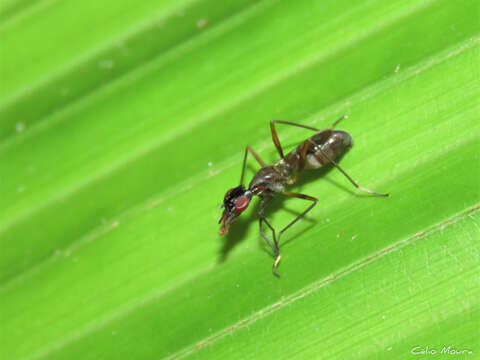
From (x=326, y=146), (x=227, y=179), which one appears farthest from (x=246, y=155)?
(x=326, y=146)

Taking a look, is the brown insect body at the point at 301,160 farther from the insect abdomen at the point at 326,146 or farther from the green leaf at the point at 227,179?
the green leaf at the point at 227,179

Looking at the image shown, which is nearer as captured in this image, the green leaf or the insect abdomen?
the green leaf

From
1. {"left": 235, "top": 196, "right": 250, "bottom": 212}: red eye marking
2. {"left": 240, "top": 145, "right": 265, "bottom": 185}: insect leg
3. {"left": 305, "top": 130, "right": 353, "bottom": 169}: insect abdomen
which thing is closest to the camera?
{"left": 305, "top": 130, "right": 353, "bottom": 169}: insect abdomen

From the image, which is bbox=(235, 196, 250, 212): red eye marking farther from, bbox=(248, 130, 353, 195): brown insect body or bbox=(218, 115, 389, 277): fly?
bbox=(248, 130, 353, 195): brown insect body

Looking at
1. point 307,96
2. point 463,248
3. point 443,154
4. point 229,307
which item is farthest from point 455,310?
point 307,96

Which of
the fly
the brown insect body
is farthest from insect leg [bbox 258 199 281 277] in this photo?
the brown insect body

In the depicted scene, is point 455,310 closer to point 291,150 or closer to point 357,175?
point 357,175
